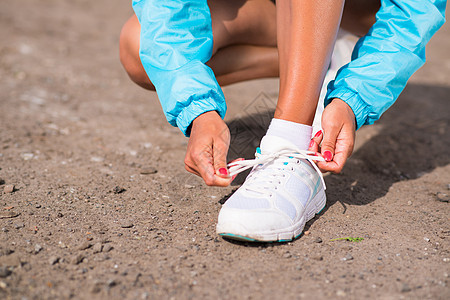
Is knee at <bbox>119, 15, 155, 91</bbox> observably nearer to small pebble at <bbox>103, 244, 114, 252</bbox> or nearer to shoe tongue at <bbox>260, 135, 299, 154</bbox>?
shoe tongue at <bbox>260, 135, 299, 154</bbox>

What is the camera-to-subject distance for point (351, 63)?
4.66ft

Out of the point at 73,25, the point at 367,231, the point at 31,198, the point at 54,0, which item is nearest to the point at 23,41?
the point at 73,25

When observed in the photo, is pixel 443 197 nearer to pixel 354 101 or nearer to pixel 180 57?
pixel 354 101

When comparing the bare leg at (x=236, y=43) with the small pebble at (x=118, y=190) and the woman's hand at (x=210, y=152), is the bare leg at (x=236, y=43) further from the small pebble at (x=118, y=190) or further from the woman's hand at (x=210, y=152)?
the woman's hand at (x=210, y=152)

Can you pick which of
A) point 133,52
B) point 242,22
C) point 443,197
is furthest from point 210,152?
point 443,197

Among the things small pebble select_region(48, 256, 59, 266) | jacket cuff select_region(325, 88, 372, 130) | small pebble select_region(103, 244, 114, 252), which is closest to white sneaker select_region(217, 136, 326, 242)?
jacket cuff select_region(325, 88, 372, 130)

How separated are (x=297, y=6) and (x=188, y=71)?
1.32 feet

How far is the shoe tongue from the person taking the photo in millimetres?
1297

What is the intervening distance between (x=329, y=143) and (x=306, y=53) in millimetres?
295

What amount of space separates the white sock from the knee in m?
0.66

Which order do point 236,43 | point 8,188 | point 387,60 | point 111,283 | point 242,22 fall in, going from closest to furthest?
1. point 111,283
2. point 387,60
3. point 8,188
4. point 242,22
5. point 236,43

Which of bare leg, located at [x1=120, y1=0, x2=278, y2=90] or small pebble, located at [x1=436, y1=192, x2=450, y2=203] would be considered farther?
bare leg, located at [x1=120, y1=0, x2=278, y2=90]

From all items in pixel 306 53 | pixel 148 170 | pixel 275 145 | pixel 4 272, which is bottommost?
pixel 148 170

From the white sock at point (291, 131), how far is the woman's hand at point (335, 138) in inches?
1.4
